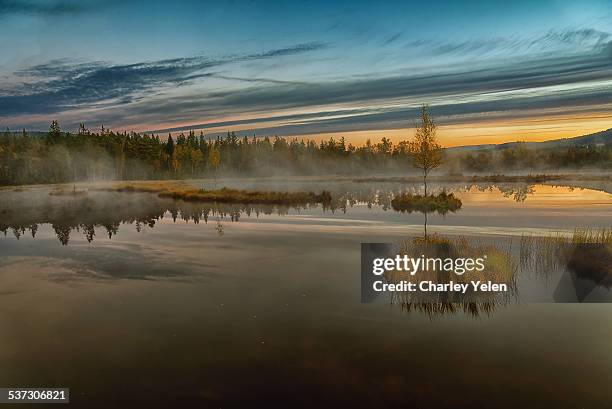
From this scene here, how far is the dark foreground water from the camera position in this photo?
42.7 ft

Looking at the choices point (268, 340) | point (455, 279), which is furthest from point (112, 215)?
point (268, 340)

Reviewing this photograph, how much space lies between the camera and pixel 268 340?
16.3 m

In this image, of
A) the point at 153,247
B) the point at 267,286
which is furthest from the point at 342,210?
the point at 267,286

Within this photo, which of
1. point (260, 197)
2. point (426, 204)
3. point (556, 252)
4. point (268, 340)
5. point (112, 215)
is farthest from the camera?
point (260, 197)

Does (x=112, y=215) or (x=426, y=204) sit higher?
(x=426, y=204)

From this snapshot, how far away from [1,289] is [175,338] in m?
12.2

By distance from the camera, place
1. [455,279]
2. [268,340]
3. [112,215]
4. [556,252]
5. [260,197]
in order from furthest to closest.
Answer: [260,197]
[112,215]
[556,252]
[455,279]
[268,340]

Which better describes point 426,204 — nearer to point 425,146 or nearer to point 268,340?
point 425,146

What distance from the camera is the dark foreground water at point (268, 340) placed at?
13.0 m

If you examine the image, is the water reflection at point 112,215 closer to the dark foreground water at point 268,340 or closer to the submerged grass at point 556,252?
the dark foreground water at point 268,340

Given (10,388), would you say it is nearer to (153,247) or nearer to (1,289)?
(1,289)

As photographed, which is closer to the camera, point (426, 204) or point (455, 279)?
point (455, 279)

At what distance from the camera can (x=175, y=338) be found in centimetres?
1667

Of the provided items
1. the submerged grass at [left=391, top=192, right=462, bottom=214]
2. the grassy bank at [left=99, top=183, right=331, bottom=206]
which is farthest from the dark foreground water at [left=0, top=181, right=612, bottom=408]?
the grassy bank at [left=99, top=183, right=331, bottom=206]
